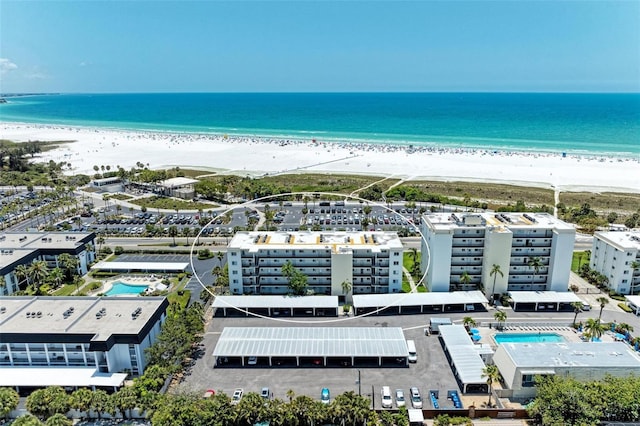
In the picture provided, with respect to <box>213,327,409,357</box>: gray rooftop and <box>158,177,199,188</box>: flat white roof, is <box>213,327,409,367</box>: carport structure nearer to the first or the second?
<box>213,327,409,357</box>: gray rooftop

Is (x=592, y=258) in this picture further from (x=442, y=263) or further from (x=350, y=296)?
(x=350, y=296)

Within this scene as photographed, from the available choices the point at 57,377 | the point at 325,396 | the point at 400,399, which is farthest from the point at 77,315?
the point at 400,399

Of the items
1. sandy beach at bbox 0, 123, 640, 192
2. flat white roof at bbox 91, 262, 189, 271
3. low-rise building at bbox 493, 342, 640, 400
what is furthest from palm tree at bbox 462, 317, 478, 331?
sandy beach at bbox 0, 123, 640, 192

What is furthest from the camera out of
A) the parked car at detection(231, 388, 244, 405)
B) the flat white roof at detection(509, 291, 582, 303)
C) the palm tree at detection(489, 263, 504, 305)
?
the palm tree at detection(489, 263, 504, 305)

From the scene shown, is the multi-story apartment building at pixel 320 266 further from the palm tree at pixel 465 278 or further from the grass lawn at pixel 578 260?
the grass lawn at pixel 578 260

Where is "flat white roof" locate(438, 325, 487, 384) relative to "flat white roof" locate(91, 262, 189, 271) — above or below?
below

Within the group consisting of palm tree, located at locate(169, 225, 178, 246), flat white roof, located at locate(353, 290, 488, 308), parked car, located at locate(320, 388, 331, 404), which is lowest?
parked car, located at locate(320, 388, 331, 404)

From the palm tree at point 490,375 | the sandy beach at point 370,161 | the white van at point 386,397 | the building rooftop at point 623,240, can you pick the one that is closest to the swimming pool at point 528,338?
the palm tree at point 490,375
